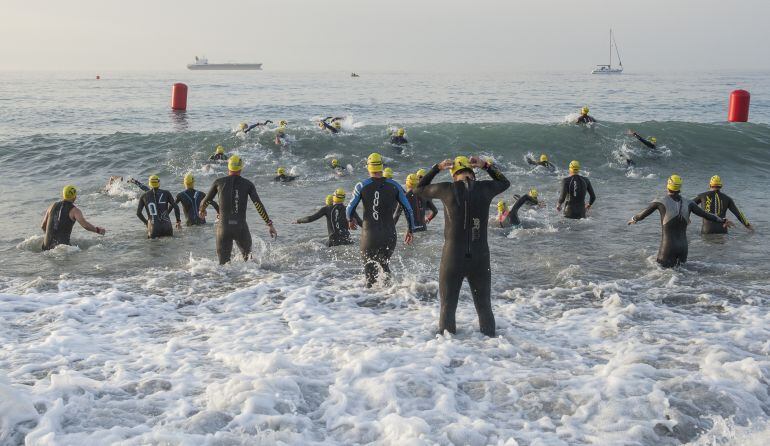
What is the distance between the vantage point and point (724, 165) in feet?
77.0

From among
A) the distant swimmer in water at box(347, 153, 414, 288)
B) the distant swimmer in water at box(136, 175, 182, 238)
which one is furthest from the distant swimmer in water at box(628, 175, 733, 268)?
the distant swimmer in water at box(136, 175, 182, 238)

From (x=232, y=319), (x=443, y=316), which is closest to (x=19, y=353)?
(x=232, y=319)

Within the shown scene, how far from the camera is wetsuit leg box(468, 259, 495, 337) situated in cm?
671

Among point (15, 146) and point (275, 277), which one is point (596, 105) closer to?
point (15, 146)

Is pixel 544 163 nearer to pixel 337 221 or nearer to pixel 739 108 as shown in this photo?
pixel 337 221

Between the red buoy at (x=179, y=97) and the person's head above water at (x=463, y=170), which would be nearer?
the person's head above water at (x=463, y=170)

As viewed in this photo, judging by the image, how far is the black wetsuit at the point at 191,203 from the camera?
1365cm

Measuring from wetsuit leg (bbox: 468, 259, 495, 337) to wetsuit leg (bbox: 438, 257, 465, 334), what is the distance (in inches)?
5.8

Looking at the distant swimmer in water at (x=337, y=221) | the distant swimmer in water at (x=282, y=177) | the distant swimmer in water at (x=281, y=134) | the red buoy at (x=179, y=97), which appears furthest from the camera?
the red buoy at (x=179, y=97)

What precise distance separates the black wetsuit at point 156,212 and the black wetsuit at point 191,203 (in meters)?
0.65

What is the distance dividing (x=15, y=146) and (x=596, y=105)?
4141 centimetres

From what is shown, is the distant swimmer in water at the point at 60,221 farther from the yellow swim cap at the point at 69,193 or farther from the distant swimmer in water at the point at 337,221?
the distant swimmer in water at the point at 337,221

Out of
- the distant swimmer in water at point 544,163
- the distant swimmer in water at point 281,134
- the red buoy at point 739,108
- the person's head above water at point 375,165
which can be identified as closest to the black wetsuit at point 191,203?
the person's head above water at point 375,165

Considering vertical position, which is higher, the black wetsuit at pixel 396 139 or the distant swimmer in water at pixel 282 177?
the black wetsuit at pixel 396 139
